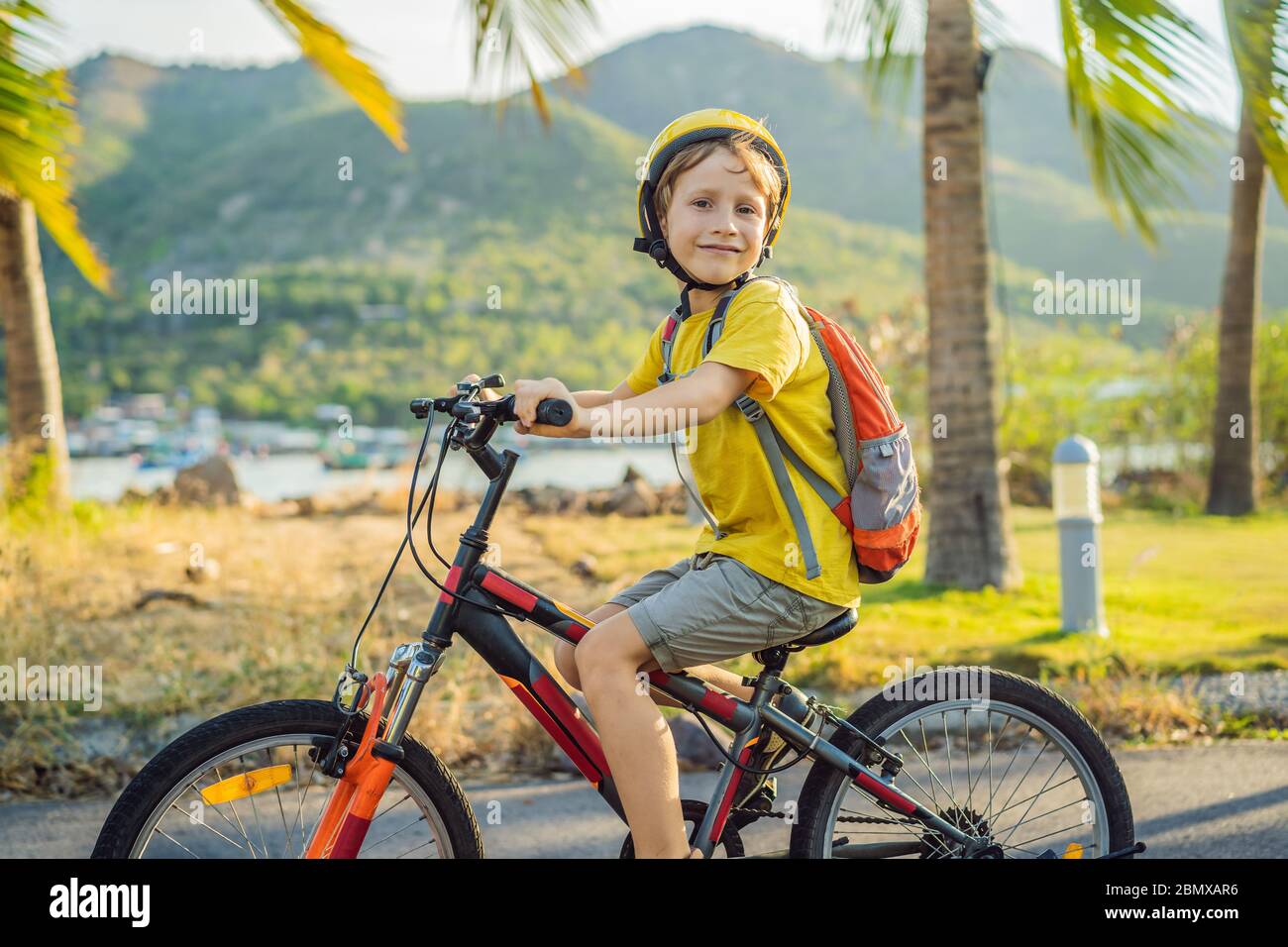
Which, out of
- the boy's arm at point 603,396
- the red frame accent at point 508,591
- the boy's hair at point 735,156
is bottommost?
the red frame accent at point 508,591

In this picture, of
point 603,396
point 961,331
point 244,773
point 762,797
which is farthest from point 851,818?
point 961,331

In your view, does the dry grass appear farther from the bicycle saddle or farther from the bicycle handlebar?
the bicycle handlebar

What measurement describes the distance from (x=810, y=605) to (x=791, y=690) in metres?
0.22

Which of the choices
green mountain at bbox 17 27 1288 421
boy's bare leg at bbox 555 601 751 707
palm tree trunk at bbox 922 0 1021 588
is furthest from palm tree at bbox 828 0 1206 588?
green mountain at bbox 17 27 1288 421

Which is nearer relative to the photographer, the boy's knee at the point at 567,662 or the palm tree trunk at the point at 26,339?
the boy's knee at the point at 567,662

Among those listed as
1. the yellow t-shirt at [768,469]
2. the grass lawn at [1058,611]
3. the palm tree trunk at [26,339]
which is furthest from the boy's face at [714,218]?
the palm tree trunk at [26,339]

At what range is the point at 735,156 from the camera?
267 cm

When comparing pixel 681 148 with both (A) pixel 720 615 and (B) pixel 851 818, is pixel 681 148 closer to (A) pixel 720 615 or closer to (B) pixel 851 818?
(A) pixel 720 615

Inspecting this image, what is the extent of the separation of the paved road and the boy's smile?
187cm

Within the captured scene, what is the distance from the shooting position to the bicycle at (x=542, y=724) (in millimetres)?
2424

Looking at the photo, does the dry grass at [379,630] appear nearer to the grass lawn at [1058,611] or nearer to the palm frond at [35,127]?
the grass lawn at [1058,611]

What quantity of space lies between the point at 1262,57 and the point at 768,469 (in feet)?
13.2

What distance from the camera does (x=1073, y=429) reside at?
14.3 m

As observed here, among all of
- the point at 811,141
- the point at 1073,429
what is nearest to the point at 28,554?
the point at 1073,429
